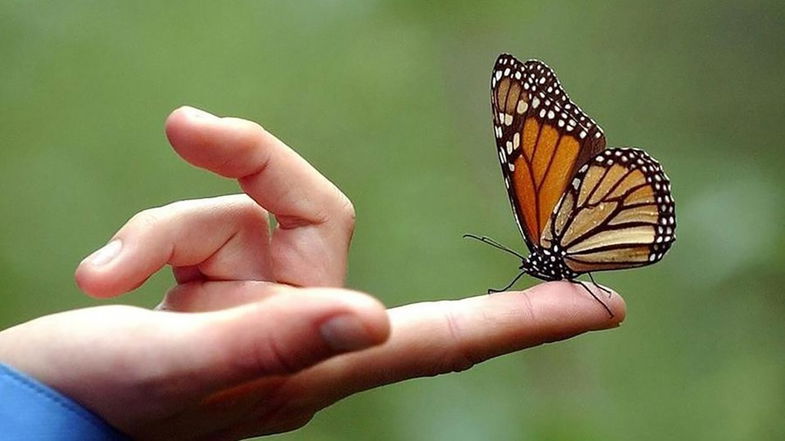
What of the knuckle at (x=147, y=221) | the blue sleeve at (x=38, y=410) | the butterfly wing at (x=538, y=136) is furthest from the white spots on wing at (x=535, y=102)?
the blue sleeve at (x=38, y=410)

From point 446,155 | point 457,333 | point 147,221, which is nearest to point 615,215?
point 457,333

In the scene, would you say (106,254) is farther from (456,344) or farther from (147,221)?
(456,344)

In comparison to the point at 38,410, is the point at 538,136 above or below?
above

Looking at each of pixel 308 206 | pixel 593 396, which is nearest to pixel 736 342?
pixel 593 396

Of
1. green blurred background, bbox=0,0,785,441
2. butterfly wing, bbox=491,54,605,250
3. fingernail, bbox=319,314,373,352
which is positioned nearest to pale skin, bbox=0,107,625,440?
fingernail, bbox=319,314,373,352

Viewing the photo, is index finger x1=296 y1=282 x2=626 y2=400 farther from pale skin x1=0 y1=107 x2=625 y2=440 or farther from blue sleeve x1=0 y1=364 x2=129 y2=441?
blue sleeve x1=0 y1=364 x2=129 y2=441

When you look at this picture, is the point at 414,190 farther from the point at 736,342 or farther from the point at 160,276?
the point at 736,342

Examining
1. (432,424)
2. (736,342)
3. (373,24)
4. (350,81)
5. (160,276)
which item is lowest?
(432,424)
